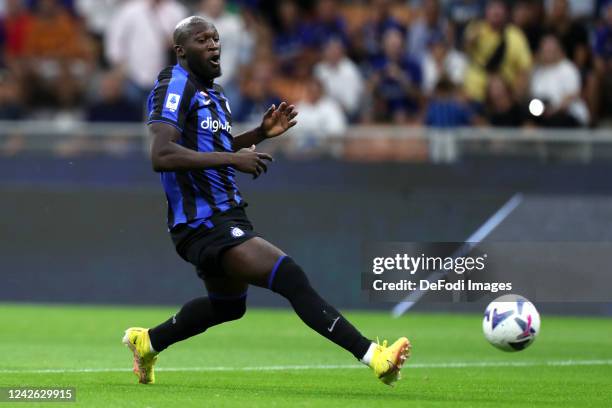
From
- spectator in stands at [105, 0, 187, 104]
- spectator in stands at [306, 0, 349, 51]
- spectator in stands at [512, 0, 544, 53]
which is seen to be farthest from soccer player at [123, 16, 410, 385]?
spectator in stands at [306, 0, 349, 51]

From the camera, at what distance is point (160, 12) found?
19.0m

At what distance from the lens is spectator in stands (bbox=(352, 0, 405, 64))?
1875 centimetres

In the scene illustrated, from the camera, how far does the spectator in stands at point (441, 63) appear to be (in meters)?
17.9

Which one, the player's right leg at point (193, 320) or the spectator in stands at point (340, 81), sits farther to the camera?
the spectator in stands at point (340, 81)

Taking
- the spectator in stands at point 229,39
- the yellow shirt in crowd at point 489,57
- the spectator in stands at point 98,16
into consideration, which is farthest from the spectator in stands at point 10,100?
the yellow shirt in crowd at point 489,57

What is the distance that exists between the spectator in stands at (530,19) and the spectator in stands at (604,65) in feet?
2.57

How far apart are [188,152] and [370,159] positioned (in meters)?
8.64

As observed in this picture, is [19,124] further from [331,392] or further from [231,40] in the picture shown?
[331,392]

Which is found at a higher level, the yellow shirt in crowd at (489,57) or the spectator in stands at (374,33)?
the spectator in stands at (374,33)

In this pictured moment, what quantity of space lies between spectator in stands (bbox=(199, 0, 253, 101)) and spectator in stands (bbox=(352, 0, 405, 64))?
5.12ft

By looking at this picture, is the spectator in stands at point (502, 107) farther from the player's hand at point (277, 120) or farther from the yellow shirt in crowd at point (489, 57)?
the player's hand at point (277, 120)

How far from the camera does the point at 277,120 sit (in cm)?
877

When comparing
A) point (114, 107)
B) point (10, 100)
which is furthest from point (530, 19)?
point (10, 100)

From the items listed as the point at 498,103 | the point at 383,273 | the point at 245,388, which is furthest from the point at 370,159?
the point at 245,388
